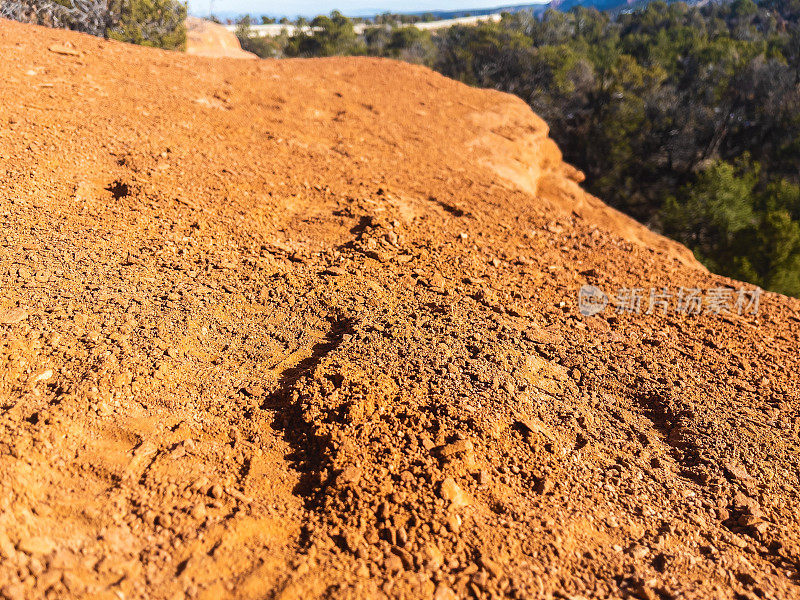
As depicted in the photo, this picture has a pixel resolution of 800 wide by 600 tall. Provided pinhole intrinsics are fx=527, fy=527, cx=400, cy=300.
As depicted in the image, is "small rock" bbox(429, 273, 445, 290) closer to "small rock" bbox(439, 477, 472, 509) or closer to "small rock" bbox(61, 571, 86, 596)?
"small rock" bbox(439, 477, 472, 509)

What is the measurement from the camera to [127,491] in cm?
197

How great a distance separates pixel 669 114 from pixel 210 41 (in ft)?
50.2

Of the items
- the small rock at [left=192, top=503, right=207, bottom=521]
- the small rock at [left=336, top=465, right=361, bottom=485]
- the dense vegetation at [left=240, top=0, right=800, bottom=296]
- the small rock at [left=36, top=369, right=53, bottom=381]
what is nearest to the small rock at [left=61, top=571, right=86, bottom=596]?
the small rock at [left=192, top=503, right=207, bottom=521]

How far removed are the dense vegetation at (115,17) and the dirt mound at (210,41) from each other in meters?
2.01

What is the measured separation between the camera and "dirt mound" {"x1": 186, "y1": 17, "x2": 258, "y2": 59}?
51.7 ft

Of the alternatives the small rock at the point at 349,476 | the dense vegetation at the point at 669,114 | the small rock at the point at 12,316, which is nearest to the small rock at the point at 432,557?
the small rock at the point at 349,476

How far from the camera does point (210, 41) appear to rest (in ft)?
54.9

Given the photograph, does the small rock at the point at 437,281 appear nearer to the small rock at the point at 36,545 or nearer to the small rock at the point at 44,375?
the small rock at the point at 44,375

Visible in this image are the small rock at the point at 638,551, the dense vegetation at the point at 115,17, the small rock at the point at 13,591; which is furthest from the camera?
the dense vegetation at the point at 115,17

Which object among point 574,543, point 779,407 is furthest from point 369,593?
point 779,407

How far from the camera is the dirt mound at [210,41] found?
15759 mm

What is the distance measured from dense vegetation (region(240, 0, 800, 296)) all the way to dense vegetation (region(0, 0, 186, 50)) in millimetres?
9664

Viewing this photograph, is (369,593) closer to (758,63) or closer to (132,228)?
(132,228)

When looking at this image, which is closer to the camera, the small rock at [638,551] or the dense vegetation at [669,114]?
the small rock at [638,551]
